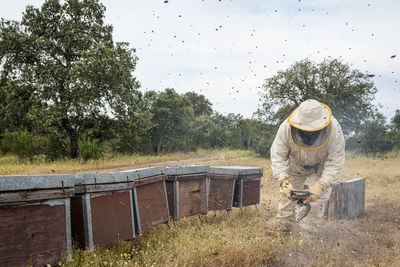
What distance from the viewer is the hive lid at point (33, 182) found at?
2.80 m

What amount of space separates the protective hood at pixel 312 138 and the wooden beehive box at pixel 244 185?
4.95 feet

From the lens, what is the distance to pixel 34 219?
3033 millimetres

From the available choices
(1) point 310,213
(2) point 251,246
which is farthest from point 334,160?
(2) point 251,246

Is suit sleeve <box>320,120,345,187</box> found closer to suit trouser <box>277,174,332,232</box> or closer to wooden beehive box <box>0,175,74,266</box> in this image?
suit trouser <box>277,174,332,232</box>

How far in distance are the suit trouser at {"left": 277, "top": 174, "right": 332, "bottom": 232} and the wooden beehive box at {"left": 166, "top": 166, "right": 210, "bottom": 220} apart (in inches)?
53.2

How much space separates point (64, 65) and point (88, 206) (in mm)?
16226

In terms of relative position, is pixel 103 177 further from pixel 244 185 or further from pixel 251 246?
pixel 244 185

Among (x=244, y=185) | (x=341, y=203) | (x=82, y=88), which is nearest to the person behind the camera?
(x=244, y=185)

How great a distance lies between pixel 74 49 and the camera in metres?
17.9

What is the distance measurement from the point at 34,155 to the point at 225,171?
1557 cm

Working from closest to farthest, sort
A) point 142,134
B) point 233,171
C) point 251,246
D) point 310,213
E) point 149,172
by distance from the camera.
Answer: point 251,246 → point 149,172 → point 310,213 → point 233,171 → point 142,134

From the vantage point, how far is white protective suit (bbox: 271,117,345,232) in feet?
15.5

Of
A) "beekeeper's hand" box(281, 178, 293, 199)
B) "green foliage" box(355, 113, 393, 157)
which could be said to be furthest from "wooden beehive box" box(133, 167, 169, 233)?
"green foliage" box(355, 113, 393, 157)

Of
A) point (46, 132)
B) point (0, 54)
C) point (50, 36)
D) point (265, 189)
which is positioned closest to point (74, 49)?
point (50, 36)
